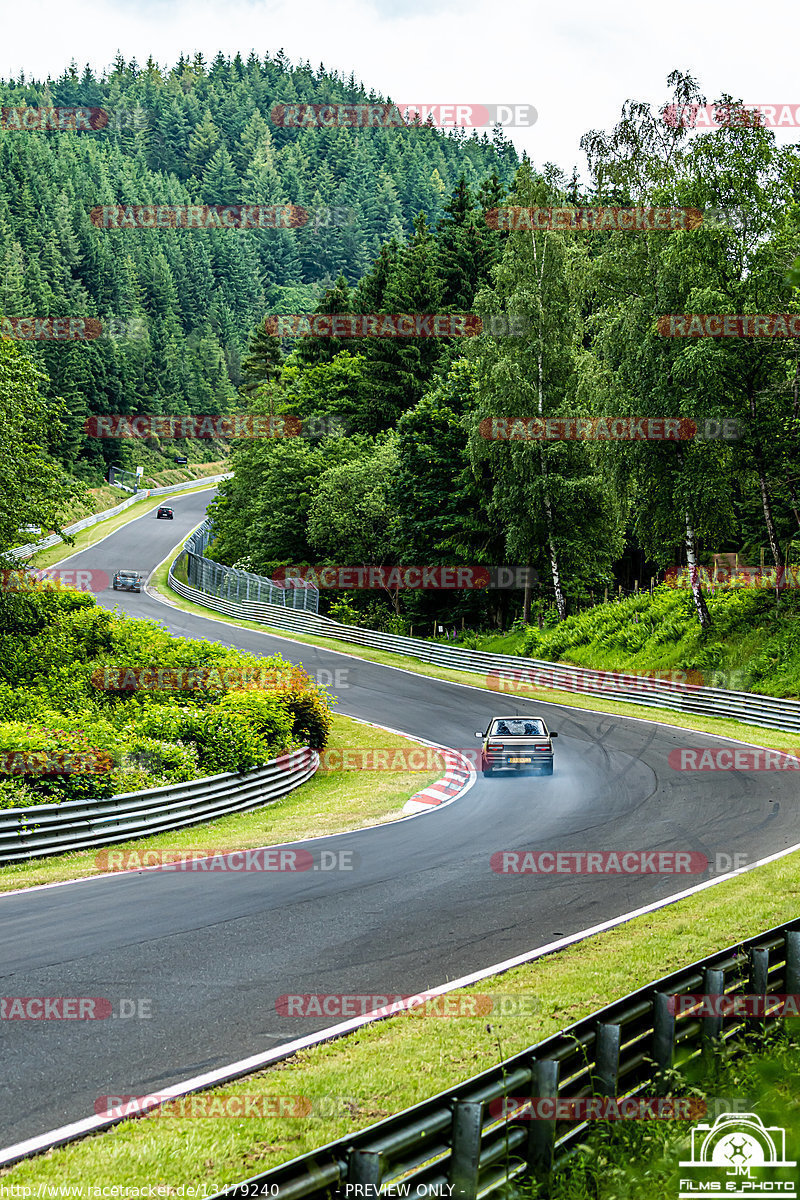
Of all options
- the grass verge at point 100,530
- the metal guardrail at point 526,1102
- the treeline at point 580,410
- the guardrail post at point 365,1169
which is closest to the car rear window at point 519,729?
the treeline at point 580,410

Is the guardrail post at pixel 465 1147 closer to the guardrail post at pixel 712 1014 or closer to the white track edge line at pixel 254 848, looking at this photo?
the guardrail post at pixel 712 1014

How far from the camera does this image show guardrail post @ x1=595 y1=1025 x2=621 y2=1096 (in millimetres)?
6285

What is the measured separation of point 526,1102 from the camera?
229 inches

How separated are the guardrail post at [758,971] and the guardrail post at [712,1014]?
0.64m

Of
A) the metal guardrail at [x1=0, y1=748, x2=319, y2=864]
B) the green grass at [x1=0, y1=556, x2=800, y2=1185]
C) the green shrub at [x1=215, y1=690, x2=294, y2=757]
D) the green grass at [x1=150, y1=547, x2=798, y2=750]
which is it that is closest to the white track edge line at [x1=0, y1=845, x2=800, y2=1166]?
the green grass at [x1=0, y1=556, x2=800, y2=1185]

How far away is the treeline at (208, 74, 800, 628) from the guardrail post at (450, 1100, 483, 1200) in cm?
470

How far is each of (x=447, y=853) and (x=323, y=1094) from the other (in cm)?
819

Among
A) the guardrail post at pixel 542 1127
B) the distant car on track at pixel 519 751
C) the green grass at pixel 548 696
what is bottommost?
the green grass at pixel 548 696

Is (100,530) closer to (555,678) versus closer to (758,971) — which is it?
(555,678)

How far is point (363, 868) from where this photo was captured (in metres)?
14.2

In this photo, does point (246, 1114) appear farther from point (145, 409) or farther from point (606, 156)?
point (145, 409)

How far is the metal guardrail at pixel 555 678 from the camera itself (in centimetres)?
2907

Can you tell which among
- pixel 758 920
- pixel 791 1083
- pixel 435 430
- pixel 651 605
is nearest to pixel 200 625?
pixel 435 430

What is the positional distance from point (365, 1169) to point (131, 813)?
12.8 m
